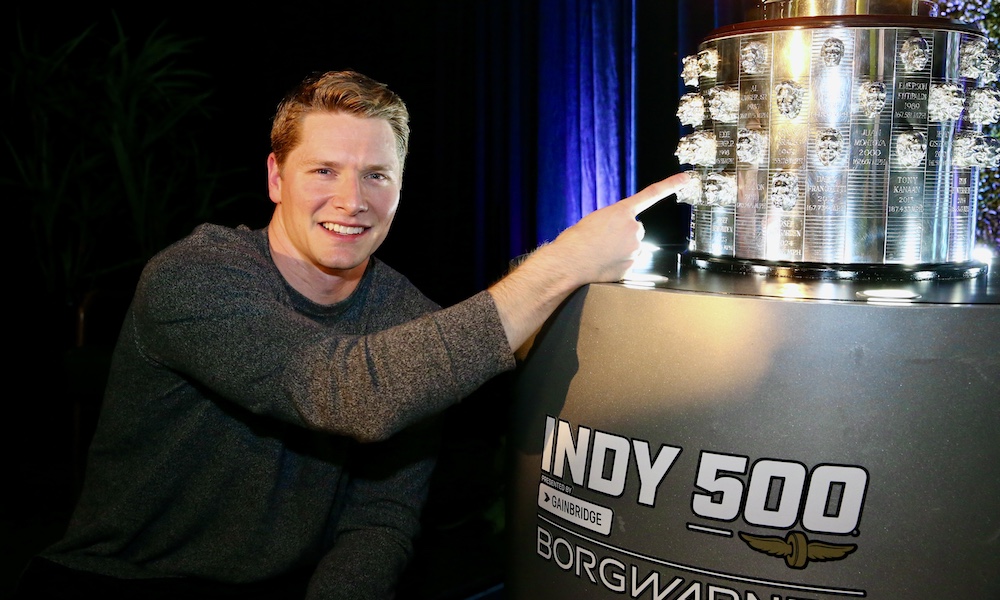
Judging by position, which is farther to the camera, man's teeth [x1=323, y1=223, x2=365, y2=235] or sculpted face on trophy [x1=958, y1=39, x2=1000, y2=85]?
man's teeth [x1=323, y1=223, x2=365, y2=235]

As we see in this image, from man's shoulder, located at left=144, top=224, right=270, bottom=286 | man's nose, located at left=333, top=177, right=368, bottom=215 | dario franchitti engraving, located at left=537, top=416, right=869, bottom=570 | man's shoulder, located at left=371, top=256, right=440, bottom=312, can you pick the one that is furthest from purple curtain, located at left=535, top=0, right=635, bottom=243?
dario franchitti engraving, located at left=537, top=416, right=869, bottom=570

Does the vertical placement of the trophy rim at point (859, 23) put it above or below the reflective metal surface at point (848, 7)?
below

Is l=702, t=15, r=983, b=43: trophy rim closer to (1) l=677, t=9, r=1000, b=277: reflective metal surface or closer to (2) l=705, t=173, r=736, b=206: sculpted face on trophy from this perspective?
(1) l=677, t=9, r=1000, b=277: reflective metal surface

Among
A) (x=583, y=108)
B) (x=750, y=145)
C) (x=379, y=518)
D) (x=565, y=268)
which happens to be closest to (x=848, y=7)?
(x=750, y=145)

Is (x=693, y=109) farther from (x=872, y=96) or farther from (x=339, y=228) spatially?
(x=339, y=228)

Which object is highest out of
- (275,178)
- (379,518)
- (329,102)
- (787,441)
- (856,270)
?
(329,102)

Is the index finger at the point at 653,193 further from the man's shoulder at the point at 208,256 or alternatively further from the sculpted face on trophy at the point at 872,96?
the man's shoulder at the point at 208,256

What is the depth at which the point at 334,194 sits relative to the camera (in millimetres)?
1496

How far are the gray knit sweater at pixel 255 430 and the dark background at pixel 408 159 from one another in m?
0.72

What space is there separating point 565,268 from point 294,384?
0.37 m

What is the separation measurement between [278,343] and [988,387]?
2.68 ft

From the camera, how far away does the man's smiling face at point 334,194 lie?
4.88 feet

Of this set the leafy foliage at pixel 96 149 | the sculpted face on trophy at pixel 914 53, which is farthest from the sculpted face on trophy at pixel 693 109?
the leafy foliage at pixel 96 149

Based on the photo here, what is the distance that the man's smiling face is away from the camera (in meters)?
1.49
